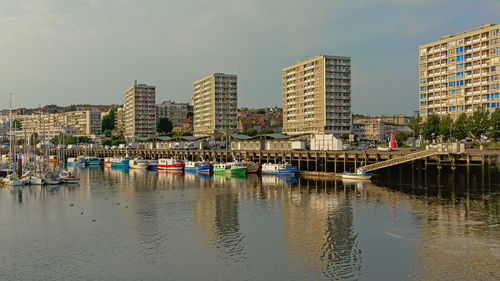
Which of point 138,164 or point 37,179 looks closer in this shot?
point 37,179

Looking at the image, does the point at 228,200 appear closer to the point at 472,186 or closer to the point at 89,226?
the point at 89,226

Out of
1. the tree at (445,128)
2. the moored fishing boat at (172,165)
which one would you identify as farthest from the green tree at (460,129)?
the moored fishing boat at (172,165)

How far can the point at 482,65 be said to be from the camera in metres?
115

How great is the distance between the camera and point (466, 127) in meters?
98.9

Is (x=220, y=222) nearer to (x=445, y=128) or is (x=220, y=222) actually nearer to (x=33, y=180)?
(x=33, y=180)

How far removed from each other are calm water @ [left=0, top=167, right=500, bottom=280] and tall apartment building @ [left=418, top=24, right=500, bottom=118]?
5805 cm

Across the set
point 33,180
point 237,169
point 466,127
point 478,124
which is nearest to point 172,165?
point 237,169

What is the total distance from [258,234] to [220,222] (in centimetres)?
631

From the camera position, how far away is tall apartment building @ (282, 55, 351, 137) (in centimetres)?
15312

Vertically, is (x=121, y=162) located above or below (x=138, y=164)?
above

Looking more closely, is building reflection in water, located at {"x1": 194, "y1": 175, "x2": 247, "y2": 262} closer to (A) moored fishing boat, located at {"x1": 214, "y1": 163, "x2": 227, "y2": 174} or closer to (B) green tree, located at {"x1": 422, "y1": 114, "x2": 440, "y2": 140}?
Answer: (A) moored fishing boat, located at {"x1": 214, "y1": 163, "x2": 227, "y2": 174}

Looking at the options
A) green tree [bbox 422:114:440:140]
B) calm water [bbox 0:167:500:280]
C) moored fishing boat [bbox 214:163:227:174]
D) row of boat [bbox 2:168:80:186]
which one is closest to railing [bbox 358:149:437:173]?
calm water [bbox 0:167:500:280]

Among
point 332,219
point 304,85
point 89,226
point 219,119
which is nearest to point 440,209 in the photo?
point 332,219

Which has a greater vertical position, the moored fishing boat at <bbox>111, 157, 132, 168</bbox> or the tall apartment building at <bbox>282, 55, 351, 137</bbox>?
the tall apartment building at <bbox>282, 55, 351, 137</bbox>
